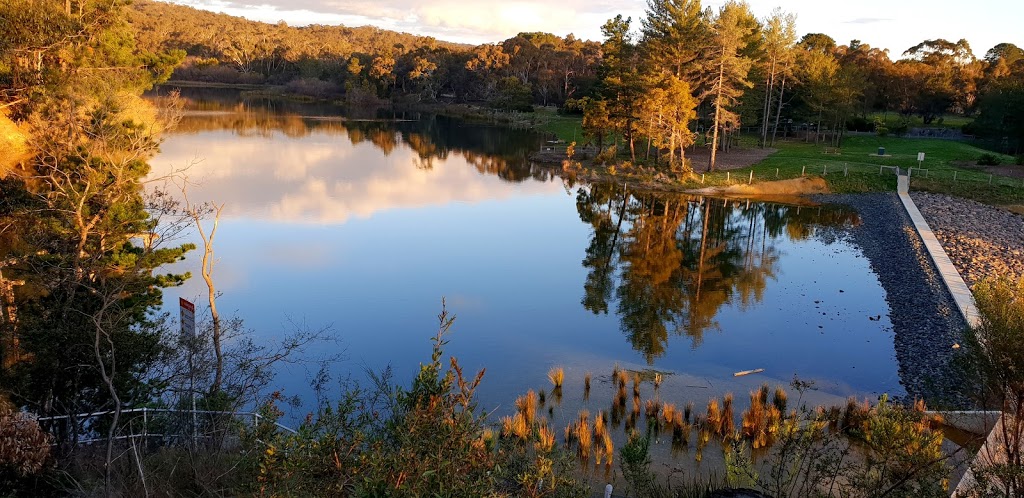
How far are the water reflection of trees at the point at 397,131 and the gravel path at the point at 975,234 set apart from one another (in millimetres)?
22355

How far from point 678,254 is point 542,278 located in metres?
6.26

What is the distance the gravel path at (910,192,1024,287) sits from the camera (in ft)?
75.5

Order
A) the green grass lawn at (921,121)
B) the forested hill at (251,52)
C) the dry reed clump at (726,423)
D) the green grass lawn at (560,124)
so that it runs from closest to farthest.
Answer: the dry reed clump at (726,423) < the green grass lawn at (921,121) < the green grass lawn at (560,124) < the forested hill at (251,52)

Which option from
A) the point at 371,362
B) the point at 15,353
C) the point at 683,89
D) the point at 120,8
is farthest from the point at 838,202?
the point at 15,353

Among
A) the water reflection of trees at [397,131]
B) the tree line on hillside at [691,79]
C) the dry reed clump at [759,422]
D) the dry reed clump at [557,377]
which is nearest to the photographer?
the dry reed clump at [759,422]

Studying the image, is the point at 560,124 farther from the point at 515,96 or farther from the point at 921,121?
the point at 921,121

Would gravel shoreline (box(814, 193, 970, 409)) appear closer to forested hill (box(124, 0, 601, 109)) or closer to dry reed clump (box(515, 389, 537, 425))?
dry reed clump (box(515, 389, 537, 425))

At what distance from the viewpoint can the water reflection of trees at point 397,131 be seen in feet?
173

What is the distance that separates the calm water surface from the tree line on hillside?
24.2ft

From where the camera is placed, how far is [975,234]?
28484 millimetres

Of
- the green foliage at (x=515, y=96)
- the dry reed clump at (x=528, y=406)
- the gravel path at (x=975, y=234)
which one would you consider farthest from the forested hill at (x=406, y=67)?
the dry reed clump at (x=528, y=406)

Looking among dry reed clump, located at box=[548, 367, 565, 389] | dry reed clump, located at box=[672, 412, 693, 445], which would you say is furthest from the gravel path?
dry reed clump, located at box=[548, 367, 565, 389]

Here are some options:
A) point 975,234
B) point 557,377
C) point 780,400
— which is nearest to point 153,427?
point 557,377

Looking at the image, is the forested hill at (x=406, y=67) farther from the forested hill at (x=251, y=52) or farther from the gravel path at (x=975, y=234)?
the gravel path at (x=975, y=234)
